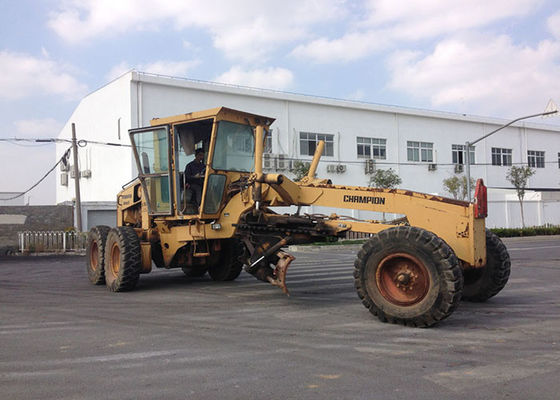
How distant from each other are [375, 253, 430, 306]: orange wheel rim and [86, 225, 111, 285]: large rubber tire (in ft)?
22.9

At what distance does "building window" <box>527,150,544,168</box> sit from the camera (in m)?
51.8

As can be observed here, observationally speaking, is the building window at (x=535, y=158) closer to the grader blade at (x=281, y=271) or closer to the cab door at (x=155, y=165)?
the cab door at (x=155, y=165)

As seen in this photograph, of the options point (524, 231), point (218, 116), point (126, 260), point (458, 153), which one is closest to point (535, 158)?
point (458, 153)

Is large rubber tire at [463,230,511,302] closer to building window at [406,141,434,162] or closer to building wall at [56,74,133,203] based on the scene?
building wall at [56,74,133,203]

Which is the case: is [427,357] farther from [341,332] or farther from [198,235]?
[198,235]

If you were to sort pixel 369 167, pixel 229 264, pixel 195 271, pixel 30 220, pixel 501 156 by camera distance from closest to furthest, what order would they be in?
pixel 229 264 < pixel 195 271 < pixel 30 220 < pixel 369 167 < pixel 501 156

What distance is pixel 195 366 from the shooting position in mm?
5539

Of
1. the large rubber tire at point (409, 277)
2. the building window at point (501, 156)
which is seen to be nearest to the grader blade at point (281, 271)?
the large rubber tire at point (409, 277)

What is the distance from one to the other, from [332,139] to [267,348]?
34630mm

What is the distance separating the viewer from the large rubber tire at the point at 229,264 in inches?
493

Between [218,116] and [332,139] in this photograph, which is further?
[332,139]

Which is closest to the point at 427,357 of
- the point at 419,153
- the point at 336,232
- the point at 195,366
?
the point at 195,366

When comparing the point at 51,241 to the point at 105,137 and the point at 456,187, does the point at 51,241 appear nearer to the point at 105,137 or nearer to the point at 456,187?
the point at 105,137

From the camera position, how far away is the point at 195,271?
13703 mm
